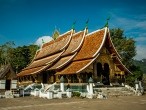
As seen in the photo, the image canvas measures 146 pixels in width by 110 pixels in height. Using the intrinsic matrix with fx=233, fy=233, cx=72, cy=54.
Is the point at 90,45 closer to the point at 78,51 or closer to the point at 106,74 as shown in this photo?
the point at 78,51

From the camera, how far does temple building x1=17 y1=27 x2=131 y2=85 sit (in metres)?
24.1

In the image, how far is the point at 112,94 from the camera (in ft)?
70.5

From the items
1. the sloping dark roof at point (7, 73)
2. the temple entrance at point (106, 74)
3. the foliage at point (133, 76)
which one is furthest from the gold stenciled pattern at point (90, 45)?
the foliage at point (133, 76)

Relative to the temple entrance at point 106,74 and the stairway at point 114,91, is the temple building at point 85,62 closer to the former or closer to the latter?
the temple entrance at point 106,74

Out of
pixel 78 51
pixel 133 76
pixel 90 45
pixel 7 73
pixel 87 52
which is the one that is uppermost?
pixel 90 45

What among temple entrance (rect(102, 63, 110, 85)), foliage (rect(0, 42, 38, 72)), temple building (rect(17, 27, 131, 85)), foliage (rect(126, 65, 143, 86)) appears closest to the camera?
temple building (rect(17, 27, 131, 85))

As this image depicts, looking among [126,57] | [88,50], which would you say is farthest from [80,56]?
[126,57]

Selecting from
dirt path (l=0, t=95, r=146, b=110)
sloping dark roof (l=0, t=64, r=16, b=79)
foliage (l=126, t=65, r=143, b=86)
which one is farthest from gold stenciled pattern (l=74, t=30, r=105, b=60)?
foliage (l=126, t=65, r=143, b=86)

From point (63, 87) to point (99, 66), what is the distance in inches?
265

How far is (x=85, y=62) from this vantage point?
80.0 ft

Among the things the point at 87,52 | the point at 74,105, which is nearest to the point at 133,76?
the point at 87,52

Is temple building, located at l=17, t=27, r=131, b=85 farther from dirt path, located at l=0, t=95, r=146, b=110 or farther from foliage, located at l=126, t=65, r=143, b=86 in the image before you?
dirt path, located at l=0, t=95, r=146, b=110

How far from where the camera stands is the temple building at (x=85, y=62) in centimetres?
2414

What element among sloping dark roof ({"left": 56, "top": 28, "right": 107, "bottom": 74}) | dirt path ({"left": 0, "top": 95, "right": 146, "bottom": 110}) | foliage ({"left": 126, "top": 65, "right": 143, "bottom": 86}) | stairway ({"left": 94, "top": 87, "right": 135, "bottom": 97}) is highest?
sloping dark roof ({"left": 56, "top": 28, "right": 107, "bottom": 74})
